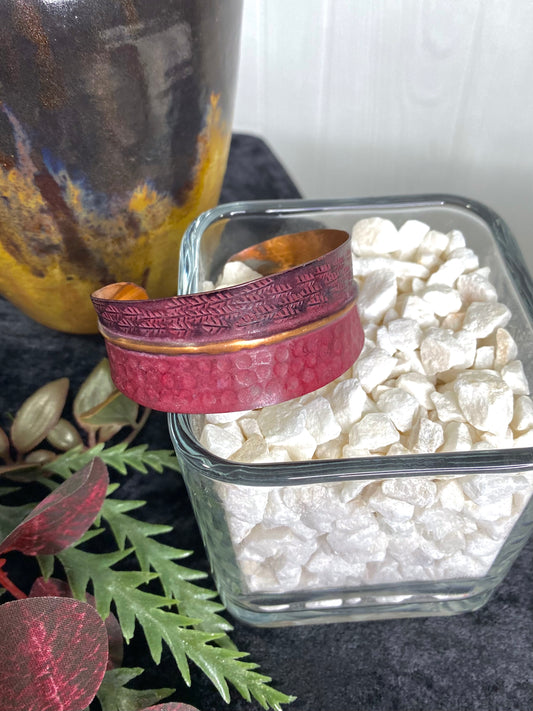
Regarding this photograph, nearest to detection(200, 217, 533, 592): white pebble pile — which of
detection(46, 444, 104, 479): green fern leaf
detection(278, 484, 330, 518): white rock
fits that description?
detection(278, 484, 330, 518): white rock

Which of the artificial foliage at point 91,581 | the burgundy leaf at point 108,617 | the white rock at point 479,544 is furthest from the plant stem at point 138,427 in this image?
the white rock at point 479,544

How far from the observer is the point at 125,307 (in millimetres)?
299

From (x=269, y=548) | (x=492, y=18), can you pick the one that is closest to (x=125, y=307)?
(x=269, y=548)

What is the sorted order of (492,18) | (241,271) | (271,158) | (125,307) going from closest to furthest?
(125,307) → (241,271) → (492,18) → (271,158)

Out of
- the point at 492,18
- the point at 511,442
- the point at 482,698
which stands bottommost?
the point at 482,698

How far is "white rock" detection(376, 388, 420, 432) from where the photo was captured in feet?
1.08

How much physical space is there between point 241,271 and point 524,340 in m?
0.15

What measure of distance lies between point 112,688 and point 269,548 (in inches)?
3.5

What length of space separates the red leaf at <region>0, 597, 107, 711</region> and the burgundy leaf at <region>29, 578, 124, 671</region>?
0.21 ft

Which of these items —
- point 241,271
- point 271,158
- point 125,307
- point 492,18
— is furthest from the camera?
point 271,158

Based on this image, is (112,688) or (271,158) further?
(271,158)

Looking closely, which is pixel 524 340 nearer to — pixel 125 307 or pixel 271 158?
pixel 125 307

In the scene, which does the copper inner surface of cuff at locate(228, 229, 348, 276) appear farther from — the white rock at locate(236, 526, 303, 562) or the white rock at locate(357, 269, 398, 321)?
the white rock at locate(236, 526, 303, 562)

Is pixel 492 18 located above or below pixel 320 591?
above
